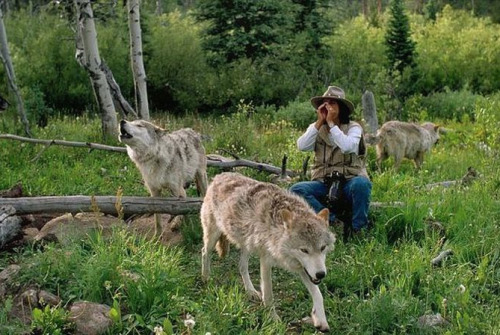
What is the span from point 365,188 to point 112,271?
3106mm

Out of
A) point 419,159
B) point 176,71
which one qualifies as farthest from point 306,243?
point 176,71

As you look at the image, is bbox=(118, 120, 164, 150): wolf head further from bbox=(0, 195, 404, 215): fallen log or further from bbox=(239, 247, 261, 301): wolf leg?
bbox=(239, 247, 261, 301): wolf leg

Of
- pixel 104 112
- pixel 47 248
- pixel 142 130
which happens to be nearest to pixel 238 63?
pixel 104 112

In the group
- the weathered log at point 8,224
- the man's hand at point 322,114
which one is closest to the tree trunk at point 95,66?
the weathered log at point 8,224

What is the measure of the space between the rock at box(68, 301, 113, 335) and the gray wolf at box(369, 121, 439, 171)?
275 inches

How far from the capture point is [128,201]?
7.71m

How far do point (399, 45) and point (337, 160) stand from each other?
18043 mm

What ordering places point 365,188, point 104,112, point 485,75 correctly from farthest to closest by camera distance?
point 485,75 → point 104,112 → point 365,188

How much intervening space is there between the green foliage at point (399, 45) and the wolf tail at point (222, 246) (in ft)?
62.1

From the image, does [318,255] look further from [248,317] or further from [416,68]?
[416,68]

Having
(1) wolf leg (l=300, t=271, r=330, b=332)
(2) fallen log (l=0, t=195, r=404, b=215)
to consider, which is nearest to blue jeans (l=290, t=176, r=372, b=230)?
Result: (2) fallen log (l=0, t=195, r=404, b=215)

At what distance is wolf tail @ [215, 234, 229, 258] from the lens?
6.64 meters

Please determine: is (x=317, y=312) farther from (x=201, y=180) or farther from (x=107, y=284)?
(x=201, y=180)

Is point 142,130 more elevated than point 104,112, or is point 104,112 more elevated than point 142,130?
point 142,130
